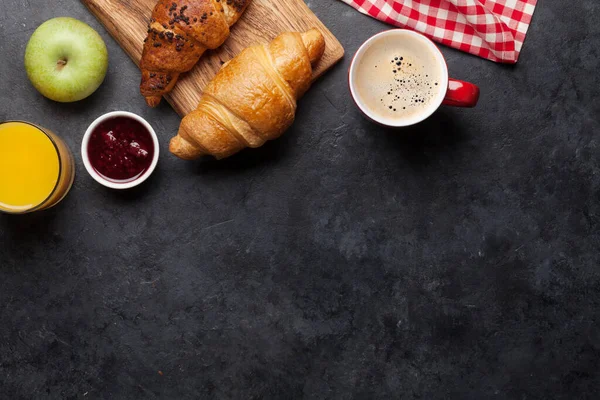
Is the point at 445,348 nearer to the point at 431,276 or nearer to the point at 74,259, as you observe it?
the point at 431,276

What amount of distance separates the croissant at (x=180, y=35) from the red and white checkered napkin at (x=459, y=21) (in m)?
0.53

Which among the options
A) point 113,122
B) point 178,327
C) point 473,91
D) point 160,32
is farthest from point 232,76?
point 178,327

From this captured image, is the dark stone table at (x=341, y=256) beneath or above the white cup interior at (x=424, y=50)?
beneath

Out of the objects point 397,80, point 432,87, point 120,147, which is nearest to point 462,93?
point 432,87

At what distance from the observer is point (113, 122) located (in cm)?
201

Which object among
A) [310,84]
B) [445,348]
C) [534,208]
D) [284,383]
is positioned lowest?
[284,383]

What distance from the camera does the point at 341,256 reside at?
2.19 metres

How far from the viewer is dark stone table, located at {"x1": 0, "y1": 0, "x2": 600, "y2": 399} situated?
7.07ft

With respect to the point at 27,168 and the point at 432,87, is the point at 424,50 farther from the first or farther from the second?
the point at 27,168

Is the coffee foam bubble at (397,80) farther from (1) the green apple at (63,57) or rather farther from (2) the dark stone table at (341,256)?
(1) the green apple at (63,57)

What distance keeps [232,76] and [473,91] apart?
825 millimetres

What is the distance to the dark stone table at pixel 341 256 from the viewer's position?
2.15m

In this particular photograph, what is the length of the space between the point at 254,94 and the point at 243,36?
0.31 m

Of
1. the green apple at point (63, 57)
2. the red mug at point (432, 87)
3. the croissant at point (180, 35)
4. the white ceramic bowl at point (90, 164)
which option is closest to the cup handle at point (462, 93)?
the red mug at point (432, 87)
